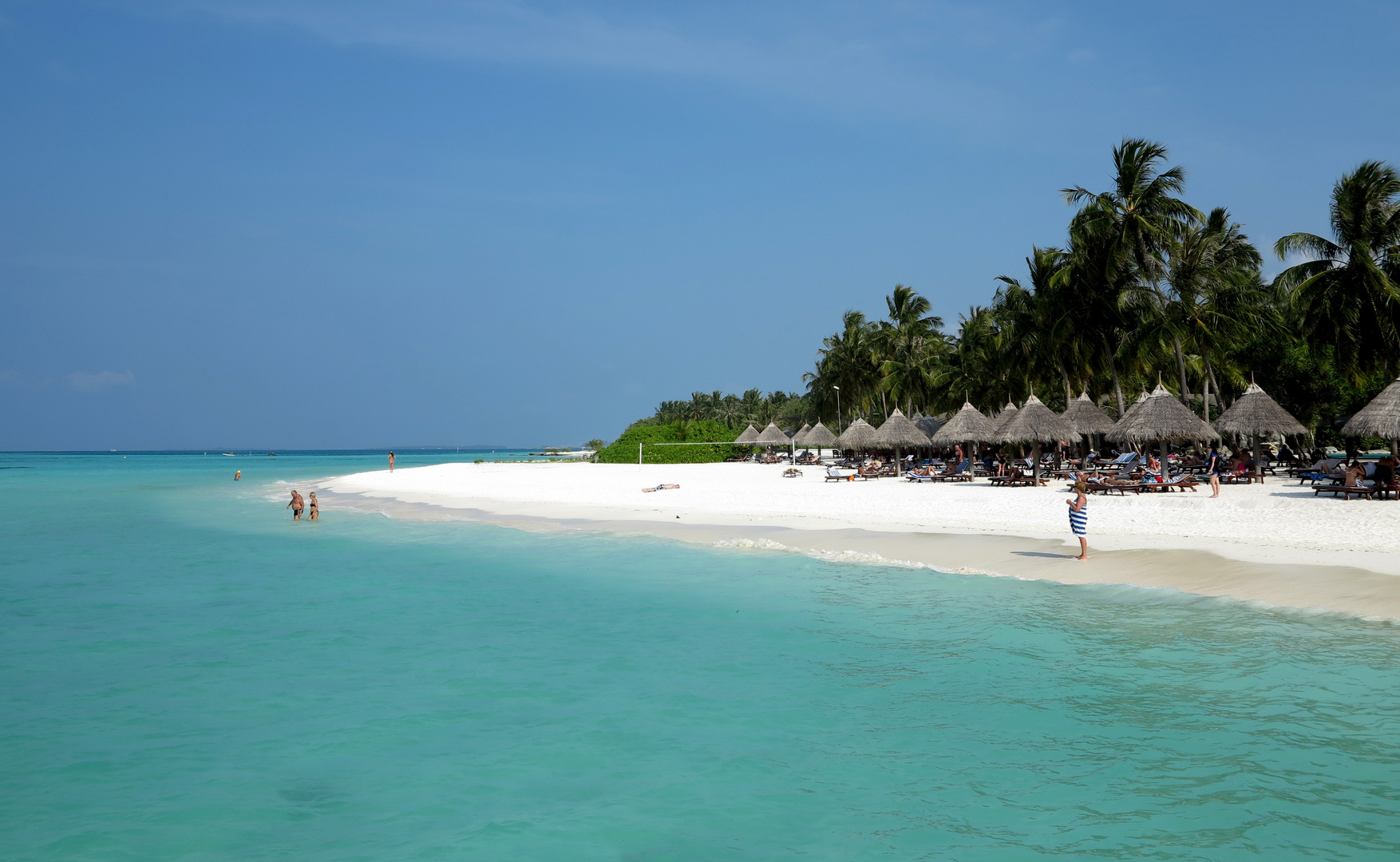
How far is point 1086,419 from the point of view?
24.4 metres

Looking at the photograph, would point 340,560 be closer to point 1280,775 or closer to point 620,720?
point 620,720

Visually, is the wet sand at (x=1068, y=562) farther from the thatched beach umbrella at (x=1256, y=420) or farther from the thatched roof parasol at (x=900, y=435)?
the thatched roof parasol at (x=900, y=435)

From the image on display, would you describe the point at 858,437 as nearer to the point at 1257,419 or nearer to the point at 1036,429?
the point at 1036,429

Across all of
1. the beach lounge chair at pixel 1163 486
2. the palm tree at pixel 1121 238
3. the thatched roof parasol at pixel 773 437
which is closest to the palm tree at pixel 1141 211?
the palm tree at pixel 1121 238

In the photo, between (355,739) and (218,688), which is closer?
(355,739)

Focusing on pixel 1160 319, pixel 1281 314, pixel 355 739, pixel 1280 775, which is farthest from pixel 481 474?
pixel 1280 775

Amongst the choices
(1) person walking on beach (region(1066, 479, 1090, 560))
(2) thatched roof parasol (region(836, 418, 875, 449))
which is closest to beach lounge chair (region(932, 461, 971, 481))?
(2) thatched roof parasol (region(836, 418, 875, 449))

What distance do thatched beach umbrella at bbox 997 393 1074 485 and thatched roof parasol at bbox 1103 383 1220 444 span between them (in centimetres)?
255

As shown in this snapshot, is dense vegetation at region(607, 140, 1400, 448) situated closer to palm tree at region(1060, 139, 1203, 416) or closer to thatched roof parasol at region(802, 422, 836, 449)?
palm tree at region(1060, 139, 1203, 416)

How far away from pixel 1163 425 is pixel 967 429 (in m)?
7.62

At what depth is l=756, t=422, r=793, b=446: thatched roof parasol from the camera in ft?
161

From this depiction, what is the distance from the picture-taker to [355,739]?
20.9ft

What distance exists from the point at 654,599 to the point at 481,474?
3505cm

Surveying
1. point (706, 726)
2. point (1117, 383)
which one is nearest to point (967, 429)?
point (1117, 383)
